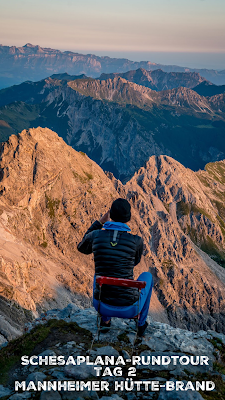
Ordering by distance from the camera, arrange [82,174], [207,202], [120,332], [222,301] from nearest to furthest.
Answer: [120,332]
[82,174]
[222,301]
[207,202]

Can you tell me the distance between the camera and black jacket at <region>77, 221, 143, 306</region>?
9141 mm

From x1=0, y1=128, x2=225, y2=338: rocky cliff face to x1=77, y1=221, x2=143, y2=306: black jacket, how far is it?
52.0 feet

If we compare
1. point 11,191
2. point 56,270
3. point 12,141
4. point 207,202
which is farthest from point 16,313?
point 207,202

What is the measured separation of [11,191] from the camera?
7662cm

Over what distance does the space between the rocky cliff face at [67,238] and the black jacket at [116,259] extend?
15838mm

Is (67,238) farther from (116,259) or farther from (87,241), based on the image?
(116,259)

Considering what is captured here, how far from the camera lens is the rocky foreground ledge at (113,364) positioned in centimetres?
792

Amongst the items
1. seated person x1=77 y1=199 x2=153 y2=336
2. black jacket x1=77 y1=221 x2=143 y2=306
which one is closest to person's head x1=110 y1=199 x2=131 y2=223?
seated person x1=77 y1=199 x2=153 y2=336

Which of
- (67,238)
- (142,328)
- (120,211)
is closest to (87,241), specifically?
(120,211)

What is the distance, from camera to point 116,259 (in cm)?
923

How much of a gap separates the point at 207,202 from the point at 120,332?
198787 mm

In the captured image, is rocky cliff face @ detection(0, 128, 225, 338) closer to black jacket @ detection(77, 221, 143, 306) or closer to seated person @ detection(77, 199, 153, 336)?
seated person @ detection(77, 199, 153, 336)

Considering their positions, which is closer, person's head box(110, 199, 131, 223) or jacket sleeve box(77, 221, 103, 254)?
person's head box(110, 199, 131, 223)

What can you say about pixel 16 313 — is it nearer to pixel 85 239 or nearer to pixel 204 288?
pixel 85 239
